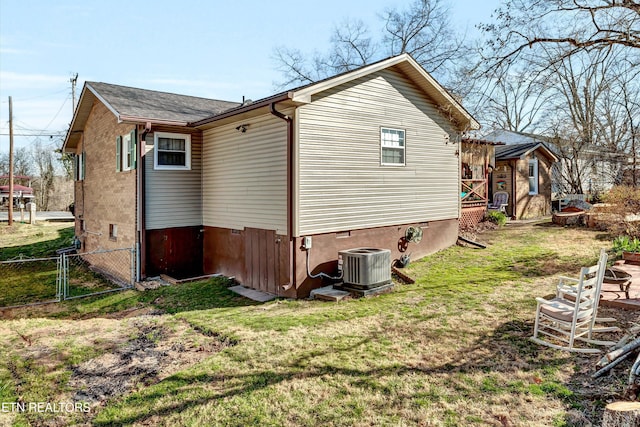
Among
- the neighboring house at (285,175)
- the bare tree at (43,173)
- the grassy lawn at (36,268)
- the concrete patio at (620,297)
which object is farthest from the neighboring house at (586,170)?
the bare tree at (43,173)

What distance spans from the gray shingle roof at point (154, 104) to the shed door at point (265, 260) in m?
4.10

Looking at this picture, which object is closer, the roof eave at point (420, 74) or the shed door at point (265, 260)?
the roof eave at point (420, 74)

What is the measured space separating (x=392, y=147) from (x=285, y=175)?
333 cm

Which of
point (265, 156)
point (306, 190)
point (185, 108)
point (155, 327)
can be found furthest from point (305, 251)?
point (185, 108)

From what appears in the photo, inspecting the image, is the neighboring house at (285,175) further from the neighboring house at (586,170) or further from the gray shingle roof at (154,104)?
the neighboring house at (586,170)

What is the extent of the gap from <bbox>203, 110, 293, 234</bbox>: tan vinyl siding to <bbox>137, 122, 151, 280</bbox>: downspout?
5.41ft

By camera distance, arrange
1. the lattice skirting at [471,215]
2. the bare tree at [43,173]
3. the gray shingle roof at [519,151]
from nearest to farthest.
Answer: the lattice skirting at [471,215], the gray shingle roof at [519,151], the bare tree at [43,173]

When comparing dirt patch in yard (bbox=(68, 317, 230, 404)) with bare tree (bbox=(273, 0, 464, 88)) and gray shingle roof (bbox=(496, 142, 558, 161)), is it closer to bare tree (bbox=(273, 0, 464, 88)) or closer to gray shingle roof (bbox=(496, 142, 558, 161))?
gray shingle roof (bbox=(496, 142, 558, 161))

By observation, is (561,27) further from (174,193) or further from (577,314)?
(174,193)

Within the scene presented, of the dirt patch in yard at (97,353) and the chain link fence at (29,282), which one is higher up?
the dirt patch in yard at (97,353)

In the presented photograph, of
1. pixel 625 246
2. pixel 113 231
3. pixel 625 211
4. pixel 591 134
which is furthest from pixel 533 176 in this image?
pixel 113 231

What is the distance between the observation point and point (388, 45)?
85.7ft

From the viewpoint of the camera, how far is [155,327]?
7047 millimetres

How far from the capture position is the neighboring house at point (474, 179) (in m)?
14.4
